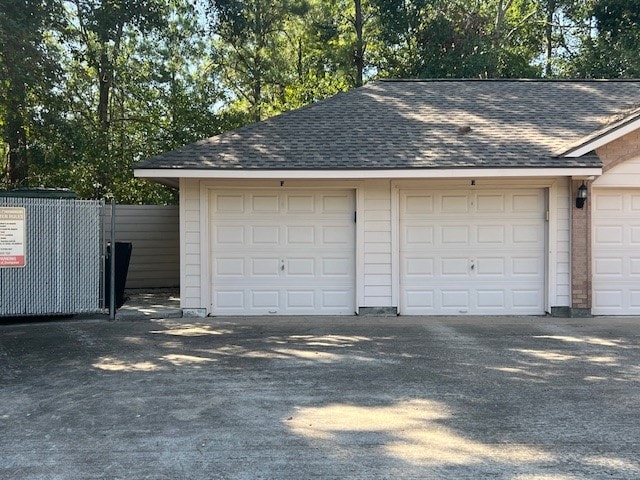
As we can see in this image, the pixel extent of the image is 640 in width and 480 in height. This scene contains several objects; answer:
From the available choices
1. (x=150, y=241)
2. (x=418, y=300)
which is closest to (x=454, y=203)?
(x=418, y=300)

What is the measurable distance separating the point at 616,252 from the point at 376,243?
13.6 ft

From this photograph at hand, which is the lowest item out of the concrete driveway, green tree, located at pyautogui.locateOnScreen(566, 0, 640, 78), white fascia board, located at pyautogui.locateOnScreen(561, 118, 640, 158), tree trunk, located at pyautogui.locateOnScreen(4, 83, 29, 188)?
the concrete driveway

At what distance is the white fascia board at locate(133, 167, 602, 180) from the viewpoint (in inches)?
361

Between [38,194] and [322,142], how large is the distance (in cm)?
493

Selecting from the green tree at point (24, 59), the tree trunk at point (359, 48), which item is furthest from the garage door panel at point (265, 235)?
the tree trunk at point (359, 48)

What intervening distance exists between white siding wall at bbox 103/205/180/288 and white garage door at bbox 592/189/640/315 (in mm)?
9160

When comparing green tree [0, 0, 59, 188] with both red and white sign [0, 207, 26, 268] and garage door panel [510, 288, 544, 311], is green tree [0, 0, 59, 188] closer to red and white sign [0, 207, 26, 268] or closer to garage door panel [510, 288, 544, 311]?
red and white sign [0, 207, 26, 268]

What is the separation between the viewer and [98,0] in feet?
43.9

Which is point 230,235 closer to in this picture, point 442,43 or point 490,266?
point 490,266

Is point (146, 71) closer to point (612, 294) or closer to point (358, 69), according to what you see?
point (358, 69)

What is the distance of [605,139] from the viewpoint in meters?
9.18

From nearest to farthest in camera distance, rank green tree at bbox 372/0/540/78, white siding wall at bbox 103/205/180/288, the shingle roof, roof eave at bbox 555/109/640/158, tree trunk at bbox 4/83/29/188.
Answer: roof eave at bbox 555/109/640/158
the shingle roof
tree trunk at bbox 4/83/29/188
white siding wall at bbox 103/205/180/288
green tree at bbox 372/0/540/78

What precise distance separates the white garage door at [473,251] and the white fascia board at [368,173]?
2.52ft

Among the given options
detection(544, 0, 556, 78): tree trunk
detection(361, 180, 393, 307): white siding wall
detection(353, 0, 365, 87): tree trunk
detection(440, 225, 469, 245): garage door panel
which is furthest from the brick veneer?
detection(544, 0, 556, 78): tree trunk
